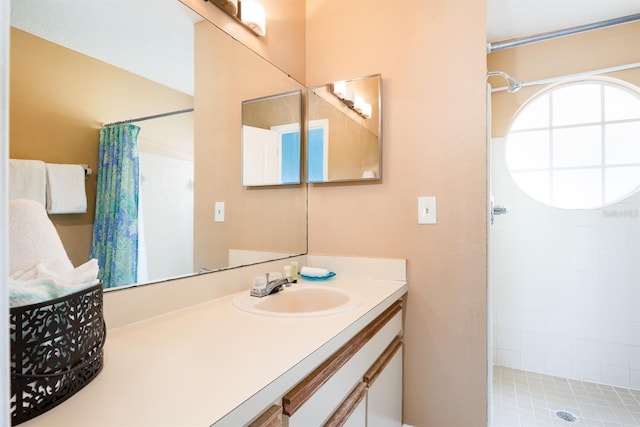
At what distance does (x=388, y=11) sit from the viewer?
158 cm

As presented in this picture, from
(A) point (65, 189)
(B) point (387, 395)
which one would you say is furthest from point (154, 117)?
(B) point (387, 395)

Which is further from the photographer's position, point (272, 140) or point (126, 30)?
point (272, 140)

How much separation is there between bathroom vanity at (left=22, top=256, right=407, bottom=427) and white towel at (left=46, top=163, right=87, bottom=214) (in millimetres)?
338

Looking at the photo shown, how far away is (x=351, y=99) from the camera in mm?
1653

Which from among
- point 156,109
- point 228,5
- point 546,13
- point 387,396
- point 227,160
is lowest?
point 387,396

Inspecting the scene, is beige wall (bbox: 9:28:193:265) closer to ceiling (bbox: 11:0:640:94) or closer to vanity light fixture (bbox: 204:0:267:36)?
ceiling (bbox: 11:0:640:94)

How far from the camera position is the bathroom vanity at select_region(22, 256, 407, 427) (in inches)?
19.7

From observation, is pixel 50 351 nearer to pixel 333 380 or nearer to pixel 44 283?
pixel 44 283

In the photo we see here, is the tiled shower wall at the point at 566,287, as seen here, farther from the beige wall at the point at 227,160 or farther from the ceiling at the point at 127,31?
the ceiling at the point at 127,31

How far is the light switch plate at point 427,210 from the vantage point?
147cm

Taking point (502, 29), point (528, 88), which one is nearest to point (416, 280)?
point (528, 88)

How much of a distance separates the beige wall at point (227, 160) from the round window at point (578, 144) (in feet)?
6.22

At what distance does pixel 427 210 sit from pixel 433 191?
0.09 metres

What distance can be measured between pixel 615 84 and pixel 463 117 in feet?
5.18
